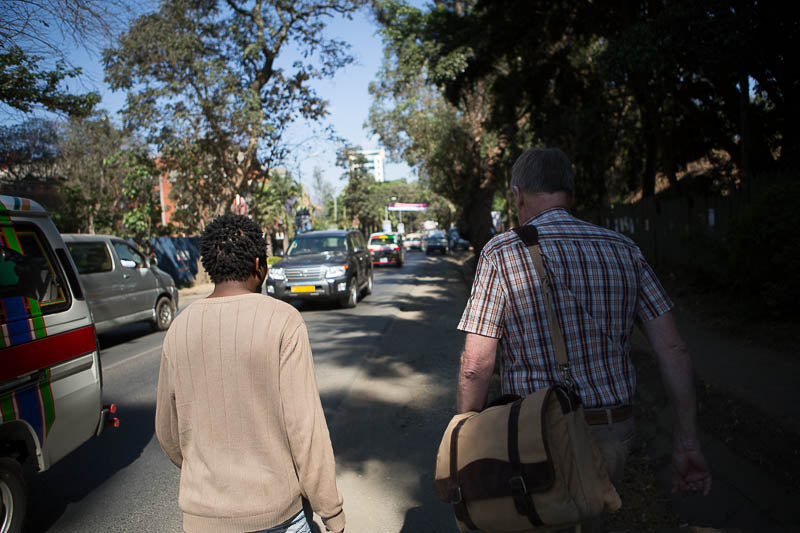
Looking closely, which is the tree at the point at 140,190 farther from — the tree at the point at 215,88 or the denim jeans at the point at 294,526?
the denim jeans at the point at 294,526

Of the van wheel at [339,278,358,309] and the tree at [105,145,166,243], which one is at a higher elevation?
the tree at [105,145,166,243]

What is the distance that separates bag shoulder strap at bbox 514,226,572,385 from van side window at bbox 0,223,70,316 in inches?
116

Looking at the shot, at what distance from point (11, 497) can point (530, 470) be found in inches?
120

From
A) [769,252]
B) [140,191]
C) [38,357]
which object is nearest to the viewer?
[38,357]

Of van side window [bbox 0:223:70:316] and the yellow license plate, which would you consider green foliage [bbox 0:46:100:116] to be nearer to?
van side window [bbox 0:223:70:316]

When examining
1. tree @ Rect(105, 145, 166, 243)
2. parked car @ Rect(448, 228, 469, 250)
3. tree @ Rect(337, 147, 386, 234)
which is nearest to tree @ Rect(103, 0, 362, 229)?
tree @ Rect(105, 145, 166, 243)

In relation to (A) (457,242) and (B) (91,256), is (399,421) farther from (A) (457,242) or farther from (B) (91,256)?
(A) (457,242)

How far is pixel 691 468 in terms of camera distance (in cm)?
216

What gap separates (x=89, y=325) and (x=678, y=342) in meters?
3.79

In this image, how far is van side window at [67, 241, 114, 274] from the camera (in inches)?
377

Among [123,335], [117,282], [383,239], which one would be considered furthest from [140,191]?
[117,282]

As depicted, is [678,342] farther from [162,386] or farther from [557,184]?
[162,386]

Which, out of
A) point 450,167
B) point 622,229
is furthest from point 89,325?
point 450,167

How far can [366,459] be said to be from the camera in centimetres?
479
